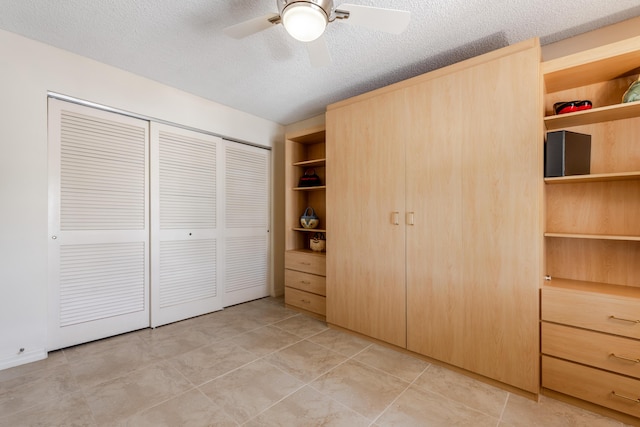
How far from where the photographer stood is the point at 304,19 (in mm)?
1369

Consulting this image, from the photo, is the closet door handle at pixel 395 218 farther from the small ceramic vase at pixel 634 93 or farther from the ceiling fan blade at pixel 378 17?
the small ceramic vase at pixel 634 93

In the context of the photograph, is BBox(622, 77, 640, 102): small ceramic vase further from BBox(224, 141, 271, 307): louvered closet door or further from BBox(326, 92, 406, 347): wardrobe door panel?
BBox(224, 141, 271, 307): louvered closet door

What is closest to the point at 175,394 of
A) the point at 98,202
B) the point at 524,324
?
the point at 98,202

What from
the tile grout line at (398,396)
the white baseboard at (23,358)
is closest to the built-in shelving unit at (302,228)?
the tile grout line at (398,396)

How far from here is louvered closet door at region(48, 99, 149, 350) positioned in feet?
7.53

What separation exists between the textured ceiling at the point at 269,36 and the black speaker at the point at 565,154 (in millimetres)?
791

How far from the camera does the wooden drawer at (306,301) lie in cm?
310

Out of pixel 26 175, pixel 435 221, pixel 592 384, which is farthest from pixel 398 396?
pixel 26 175

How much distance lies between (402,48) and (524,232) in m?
1.59

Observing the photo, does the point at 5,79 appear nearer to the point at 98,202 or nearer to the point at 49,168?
the point at 49,168

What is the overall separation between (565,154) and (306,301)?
264 cm

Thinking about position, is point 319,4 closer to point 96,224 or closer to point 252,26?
point 252,26

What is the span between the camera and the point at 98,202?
2.49 meters

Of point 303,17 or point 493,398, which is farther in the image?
point 493,398
